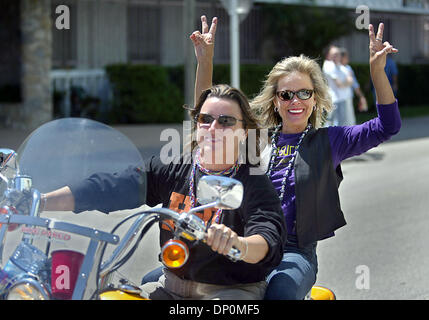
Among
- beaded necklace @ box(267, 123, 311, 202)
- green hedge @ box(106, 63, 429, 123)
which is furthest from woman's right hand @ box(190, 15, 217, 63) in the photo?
green hedge @ box(106, 63, 429, 123)

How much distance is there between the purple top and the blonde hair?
0.20 m

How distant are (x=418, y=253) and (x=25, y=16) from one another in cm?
1046

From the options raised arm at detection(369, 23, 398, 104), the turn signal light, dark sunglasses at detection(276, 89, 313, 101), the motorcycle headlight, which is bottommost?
the motorcycle headlight

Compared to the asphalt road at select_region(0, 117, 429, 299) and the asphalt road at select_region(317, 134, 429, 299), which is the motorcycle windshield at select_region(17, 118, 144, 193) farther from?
the asphalt road at select_region(317, 134, 429, 299)

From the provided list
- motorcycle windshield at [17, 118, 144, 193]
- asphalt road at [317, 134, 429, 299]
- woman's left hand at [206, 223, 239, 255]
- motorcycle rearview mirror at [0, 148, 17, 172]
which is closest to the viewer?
woman's left hand at [206, 223, 239, 255]

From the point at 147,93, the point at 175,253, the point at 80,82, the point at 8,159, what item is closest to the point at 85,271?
the point at 175,253

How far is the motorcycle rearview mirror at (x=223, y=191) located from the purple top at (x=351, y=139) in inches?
44.5

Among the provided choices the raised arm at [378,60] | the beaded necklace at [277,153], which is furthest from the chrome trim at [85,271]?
the raised arm at [378,60]

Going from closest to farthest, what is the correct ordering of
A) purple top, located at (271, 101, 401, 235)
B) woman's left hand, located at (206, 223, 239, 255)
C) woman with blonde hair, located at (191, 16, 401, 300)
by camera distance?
1. woman's left hand, located at (206, 223, 239, 255)
2. woman with blonde hair, located at (191, 16, 401, 300)
3. purple top, located at (271, 101, 401, 235)

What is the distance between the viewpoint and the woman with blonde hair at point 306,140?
3127 millimetres

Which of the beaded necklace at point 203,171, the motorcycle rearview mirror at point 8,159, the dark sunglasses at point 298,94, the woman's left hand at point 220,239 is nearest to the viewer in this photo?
the woman's left hand at point 220,239

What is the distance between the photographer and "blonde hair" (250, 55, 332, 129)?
346 centimetres

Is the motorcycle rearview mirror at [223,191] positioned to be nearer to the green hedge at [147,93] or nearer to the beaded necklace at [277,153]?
the beaded necklace at [277,153]
